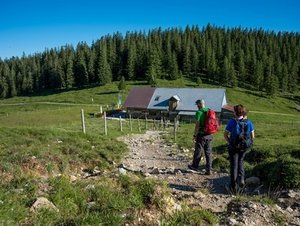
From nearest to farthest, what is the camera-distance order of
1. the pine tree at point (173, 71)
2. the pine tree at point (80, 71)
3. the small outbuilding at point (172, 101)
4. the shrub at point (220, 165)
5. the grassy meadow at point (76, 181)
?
the grassy meadow at point (76, 181), the shrub at point (220, 165), the small outbuilding at point (172, 101), the pine tree at point (173, 71), the pine tree at point (80, 71)

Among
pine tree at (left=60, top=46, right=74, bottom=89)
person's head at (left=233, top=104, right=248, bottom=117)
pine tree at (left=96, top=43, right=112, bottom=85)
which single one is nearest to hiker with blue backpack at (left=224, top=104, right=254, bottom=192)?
person's head at (left=233, top=104, right=248, bottom=117)

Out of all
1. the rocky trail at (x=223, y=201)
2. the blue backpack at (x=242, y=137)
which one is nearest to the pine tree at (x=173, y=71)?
the rocky trail at (x=223, y=201)

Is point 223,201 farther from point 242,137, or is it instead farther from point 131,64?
point 131,64

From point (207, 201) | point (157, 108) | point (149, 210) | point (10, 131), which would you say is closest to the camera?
point (149, 210)

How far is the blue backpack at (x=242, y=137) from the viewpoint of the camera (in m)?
9.86

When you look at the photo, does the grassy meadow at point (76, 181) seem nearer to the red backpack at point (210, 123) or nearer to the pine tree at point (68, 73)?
the red backpack at point (210, 123)

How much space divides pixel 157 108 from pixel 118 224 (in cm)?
7287

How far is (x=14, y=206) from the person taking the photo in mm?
6320

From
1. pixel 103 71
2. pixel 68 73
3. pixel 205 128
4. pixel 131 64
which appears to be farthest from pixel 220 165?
pixel 68 73

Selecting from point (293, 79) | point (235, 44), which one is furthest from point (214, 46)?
point (293, 79)

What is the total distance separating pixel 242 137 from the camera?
9.85 meters

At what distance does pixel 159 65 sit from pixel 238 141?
12948 centimetres

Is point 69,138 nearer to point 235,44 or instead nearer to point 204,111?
point 204,111

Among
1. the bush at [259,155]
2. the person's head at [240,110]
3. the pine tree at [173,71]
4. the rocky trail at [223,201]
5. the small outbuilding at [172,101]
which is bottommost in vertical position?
the small outbuilding at [172,101]
